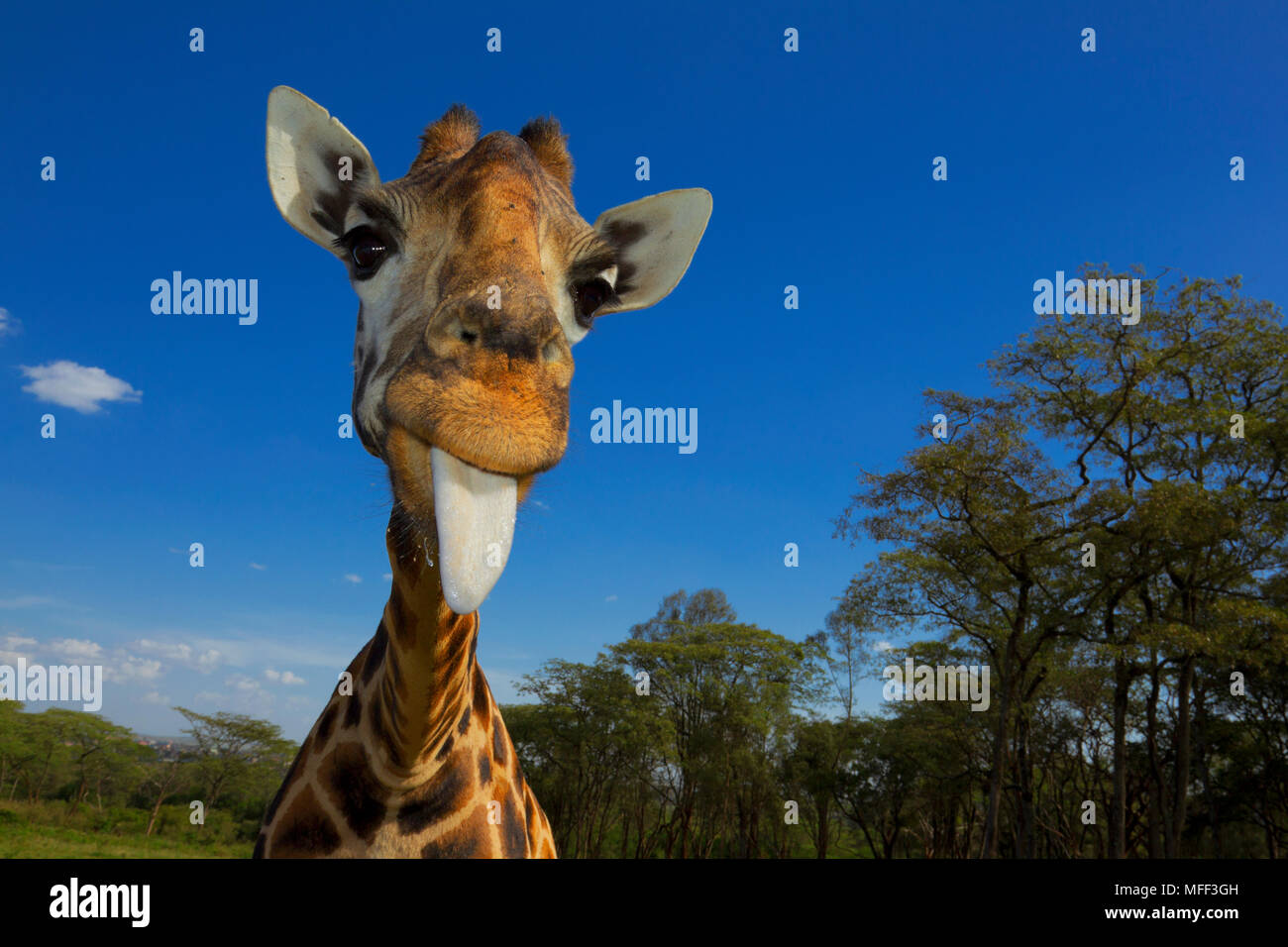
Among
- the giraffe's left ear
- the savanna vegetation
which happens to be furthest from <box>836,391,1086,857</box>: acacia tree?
the giraffe's left ear

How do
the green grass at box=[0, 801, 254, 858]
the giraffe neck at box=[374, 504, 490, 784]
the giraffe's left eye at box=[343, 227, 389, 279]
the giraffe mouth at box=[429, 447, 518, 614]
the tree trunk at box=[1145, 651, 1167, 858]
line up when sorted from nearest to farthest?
the giraffe mouth at box=[429, 447, 518, 614] → the giraffe neck at box=[374, 504, 490, 784] → the giraffe's left eye at box=[343, 227, 389, 279] → the tree trunk at box=[1145, 651, 1167, 858] → the green grass at box=[0, 801, 254, 858]

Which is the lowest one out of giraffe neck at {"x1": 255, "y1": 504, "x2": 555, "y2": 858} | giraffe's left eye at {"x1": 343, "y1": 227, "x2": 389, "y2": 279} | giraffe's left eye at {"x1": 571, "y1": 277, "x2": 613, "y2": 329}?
giraffe neck at {"x1": 255, "y1": 504, "x2": 555, "y2": 858}

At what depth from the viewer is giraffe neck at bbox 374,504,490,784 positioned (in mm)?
2779

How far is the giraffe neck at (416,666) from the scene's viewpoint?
278cm

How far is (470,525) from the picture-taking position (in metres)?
2.04

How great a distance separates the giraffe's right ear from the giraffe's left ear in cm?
112

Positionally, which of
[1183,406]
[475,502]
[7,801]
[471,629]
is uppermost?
[1183,406]

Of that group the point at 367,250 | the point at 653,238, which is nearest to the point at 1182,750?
the point at 653,238

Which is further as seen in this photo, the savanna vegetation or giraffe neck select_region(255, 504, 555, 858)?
the savanna vegetation

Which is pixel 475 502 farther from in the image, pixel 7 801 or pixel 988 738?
Result: pixel 7 801

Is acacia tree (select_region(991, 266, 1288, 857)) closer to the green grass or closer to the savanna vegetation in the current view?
the savanna vegetation

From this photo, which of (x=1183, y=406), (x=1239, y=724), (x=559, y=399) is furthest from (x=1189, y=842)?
(x=559, y=399)
